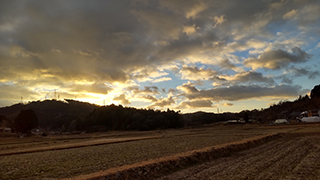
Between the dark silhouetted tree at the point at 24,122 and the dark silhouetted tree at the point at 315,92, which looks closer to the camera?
the dark silhouetted tree at the point at 24,122

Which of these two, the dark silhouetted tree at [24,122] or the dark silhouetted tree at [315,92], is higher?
the dark silhouetted tree at [315,92]

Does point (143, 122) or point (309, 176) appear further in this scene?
point (143, 122)

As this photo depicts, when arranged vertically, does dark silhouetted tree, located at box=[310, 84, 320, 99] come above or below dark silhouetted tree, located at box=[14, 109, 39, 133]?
above

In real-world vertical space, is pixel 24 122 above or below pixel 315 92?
below

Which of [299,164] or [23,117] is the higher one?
[23,117]

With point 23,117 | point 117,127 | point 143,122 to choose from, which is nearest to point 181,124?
point 143,122

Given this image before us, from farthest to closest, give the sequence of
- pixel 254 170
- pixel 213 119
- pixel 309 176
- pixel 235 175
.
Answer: pixel 213 119 → pixel 254 170 → pixel 235 175 → pixel 309 176

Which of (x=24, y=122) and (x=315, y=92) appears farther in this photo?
(x=315, y=92)

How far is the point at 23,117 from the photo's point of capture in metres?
86.1

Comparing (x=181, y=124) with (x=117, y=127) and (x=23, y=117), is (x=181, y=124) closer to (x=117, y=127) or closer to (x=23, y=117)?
(x=117, y=127)

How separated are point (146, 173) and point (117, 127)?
132m

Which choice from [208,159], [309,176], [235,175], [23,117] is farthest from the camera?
[23,117]

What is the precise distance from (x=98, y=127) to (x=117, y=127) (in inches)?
524

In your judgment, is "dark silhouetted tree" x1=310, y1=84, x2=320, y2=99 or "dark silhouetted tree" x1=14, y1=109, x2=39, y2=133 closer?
"dark silhouetted tree" x1=14, y1=109, x2=39, y2=133
